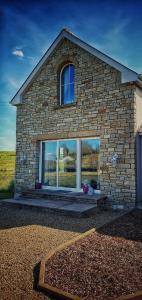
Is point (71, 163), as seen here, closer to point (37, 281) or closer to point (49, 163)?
point (49, 163)

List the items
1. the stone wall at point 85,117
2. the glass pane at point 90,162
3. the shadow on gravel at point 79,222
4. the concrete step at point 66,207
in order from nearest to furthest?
the shadow on gravel at point 79,222 < the concrete step at point 66,207 < the stone wall at point 85,117 < the glass pane at point 90,162

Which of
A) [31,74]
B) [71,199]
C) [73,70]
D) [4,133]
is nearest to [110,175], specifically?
[71,199]

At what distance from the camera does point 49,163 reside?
10.5 metres

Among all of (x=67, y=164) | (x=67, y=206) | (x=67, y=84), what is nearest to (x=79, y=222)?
(x=67, y=206)

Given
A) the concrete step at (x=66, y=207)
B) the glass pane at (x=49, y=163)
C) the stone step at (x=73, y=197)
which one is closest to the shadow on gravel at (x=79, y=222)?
the concrete step at (x=66, y=207)

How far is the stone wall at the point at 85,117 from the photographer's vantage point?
8.18m

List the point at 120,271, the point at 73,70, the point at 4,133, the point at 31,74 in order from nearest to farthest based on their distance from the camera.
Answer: the point at 120,271 < the point at 73,70 < the point at 31,74 < the point at 4,133

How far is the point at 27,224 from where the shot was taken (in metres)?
6.30

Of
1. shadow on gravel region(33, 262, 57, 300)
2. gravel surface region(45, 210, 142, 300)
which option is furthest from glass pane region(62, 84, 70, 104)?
shadow on gravel region(33, 262, 57, 300)

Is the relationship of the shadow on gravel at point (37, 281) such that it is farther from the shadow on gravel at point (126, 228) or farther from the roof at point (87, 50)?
the roof at point (87, 50)

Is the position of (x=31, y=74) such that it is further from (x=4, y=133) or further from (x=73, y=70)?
(x=4, y=133)

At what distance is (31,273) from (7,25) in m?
7.92

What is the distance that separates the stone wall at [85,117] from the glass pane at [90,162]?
0.41 m

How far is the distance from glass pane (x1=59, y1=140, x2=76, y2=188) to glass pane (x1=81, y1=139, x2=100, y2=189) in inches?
17.8
